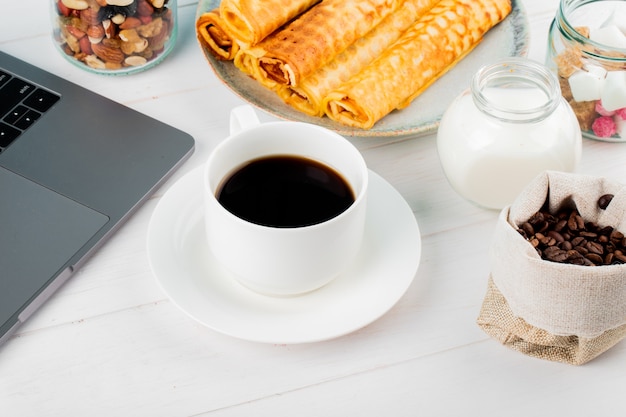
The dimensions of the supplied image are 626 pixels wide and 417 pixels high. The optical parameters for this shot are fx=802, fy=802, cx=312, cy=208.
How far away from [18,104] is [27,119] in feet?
0.10

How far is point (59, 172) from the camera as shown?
910 mm

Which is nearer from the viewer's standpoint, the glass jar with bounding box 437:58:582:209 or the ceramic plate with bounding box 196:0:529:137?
the glass jar with bounding box 437:58:582:209

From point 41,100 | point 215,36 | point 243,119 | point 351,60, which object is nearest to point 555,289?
point 243,119

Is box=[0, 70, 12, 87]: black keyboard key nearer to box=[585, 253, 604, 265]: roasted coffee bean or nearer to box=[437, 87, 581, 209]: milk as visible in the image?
box=[437, 87, 581, 209]: milk

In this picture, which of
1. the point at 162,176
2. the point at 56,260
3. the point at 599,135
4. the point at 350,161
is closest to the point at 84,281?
the point at 56,260

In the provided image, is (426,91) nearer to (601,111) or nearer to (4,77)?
(601,111)

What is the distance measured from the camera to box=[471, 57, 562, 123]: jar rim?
814mm

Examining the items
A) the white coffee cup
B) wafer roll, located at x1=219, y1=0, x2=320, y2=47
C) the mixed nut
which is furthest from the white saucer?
wafer roll, located at x1=219, y1=0, x2=320, y2=47

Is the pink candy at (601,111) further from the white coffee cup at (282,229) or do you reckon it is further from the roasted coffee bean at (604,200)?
the white coffee cup at (282,229)

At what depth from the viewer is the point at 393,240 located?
0.82 metres

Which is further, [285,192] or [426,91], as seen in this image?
[426,91]

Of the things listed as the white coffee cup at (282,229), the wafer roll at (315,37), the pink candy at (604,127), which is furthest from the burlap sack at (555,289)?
the wafer roll at (315,37)

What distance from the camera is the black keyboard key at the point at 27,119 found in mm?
964

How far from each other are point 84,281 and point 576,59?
24.1 inches
